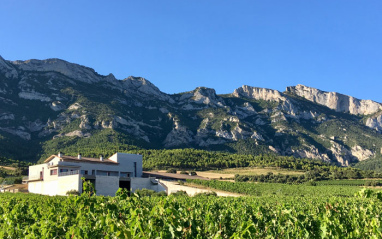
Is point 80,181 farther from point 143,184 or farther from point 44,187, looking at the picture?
point 143,184

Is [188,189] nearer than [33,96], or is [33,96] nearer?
[188,189]

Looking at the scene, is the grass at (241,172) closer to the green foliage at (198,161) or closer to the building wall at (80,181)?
the green foliage at (198,161)

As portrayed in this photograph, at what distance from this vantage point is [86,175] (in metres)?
61.3

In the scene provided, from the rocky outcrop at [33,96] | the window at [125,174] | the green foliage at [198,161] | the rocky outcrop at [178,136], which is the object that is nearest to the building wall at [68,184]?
the window at [125,174]

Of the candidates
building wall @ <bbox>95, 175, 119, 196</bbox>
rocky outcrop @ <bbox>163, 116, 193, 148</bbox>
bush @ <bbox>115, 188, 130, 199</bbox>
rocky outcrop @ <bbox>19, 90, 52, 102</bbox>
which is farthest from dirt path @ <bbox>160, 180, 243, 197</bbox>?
rocky outcrop @ <bbox>19, 90, 52, 102</bbox>

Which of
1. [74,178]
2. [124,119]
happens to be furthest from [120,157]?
[124,119]

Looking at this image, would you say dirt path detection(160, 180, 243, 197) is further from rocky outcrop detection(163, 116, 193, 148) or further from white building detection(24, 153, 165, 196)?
rocky outcrop detection(163, 116, 193, 148)

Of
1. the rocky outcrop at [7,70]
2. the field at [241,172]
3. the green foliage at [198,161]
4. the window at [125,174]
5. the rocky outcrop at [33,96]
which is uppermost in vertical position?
the rocky outcrop at [7,70]

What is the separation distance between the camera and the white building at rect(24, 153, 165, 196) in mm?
62650

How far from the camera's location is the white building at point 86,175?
2467 inches

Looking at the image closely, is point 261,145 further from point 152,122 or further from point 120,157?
point 120,157

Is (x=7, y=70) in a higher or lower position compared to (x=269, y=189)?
higher

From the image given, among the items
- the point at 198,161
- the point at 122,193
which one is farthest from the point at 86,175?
the point at 198,161

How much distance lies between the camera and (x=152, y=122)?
650ft
